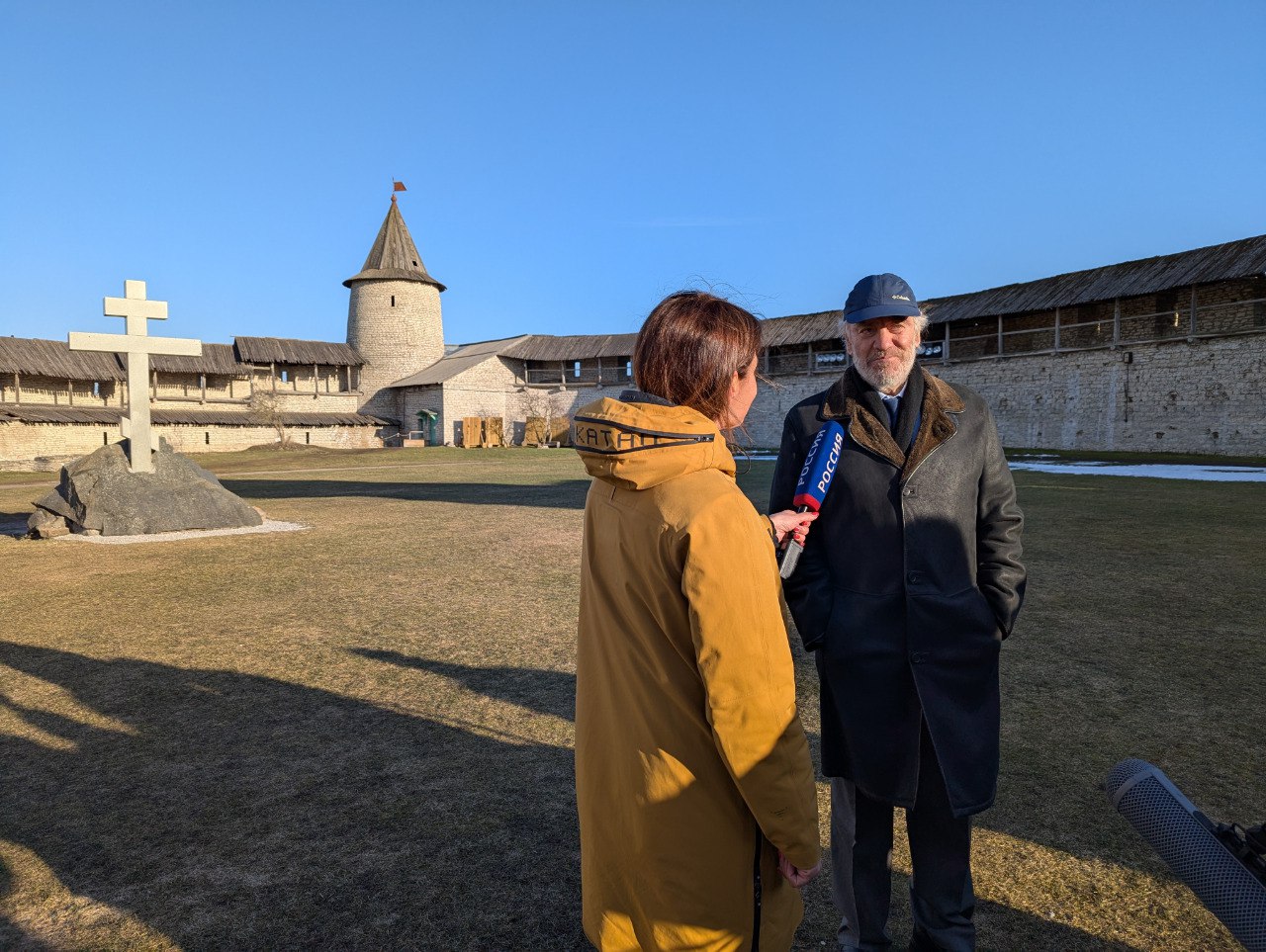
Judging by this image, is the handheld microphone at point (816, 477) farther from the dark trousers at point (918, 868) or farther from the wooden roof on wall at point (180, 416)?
the wooden roof on wall at point (180, 416)

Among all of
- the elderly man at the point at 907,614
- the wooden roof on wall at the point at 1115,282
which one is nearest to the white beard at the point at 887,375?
the elderly man at the point at 907,614

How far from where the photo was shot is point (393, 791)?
275 centimetres

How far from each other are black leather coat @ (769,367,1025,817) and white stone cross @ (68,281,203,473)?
9.08m

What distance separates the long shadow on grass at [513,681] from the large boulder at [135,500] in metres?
5.76

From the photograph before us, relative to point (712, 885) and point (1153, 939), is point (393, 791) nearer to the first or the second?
point (712, 885)

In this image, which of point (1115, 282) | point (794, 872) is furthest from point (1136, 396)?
point (794, 872)

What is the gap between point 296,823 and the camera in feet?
8.31

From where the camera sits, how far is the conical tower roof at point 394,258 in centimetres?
4231

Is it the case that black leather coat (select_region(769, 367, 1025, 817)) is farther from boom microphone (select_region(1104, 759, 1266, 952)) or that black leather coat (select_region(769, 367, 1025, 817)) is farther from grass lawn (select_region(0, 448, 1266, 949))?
grass lawn (select_region(0, 448, 1266, 949))

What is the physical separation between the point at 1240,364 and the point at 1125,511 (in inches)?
640

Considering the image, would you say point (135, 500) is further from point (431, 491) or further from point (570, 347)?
point (570, 347)

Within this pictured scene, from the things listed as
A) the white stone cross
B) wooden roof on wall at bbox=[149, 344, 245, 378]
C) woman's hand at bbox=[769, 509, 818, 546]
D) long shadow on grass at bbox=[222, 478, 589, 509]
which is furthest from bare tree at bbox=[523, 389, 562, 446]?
woman's hand at bbox=[769, 509, 818, 546]

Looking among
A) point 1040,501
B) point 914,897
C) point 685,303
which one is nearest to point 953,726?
point 914,897

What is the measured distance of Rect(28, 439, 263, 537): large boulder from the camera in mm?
8570
